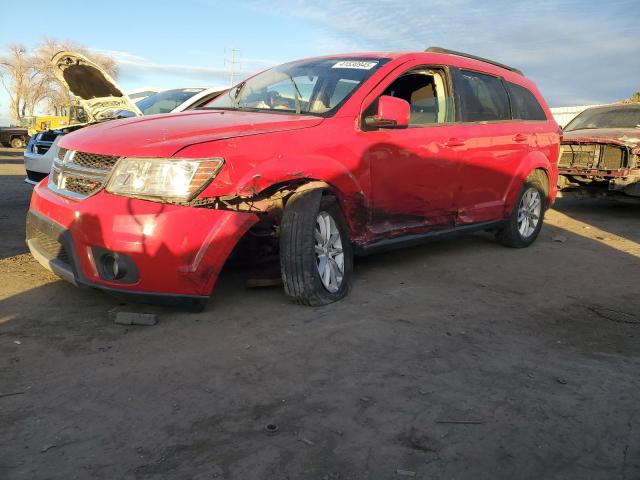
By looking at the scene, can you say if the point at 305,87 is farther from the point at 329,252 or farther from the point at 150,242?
the point at 150,242

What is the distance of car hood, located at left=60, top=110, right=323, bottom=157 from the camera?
3471 mm

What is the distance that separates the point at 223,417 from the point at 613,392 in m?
1.88

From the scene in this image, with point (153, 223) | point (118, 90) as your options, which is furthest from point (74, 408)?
point (118, 90)

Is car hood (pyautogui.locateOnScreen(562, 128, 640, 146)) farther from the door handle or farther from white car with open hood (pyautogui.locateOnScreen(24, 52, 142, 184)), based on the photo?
white car with open hood (pyautogui.locateOnScreen(24, 52, 142, 184))

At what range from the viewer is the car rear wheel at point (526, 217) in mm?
6223

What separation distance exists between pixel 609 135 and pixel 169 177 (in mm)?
7708

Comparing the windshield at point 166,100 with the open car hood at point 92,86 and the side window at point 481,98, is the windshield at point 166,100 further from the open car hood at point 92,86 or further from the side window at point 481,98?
the side window at point 481,98

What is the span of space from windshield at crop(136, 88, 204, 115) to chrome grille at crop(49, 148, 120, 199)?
14.7 feet

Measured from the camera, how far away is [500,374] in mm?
2994

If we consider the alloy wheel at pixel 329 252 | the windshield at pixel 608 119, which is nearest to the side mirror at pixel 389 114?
the alloy wheel at pixel 329 252

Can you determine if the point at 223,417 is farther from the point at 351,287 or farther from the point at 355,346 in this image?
the point at 351,287

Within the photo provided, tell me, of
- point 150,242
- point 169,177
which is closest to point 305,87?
point 169,177

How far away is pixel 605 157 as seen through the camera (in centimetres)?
877

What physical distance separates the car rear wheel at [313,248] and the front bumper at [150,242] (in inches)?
14.0
